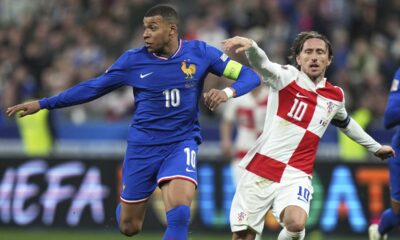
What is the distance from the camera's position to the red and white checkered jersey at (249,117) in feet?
44.7

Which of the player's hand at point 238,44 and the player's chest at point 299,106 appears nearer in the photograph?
the player's hand at point 238,44

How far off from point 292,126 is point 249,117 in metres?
4.41

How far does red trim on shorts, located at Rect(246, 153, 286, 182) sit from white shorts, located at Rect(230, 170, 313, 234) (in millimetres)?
40

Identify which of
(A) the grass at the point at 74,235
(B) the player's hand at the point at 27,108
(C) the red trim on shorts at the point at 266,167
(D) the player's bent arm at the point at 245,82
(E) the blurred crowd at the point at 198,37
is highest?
(D) the player's bent arm at the point at 245,82

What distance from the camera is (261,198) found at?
9.31 metres

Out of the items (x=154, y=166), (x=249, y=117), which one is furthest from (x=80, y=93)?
(x=249, y=117)

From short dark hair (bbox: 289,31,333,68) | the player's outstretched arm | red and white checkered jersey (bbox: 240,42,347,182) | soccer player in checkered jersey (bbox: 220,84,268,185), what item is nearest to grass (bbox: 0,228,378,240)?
soccer player in checkered jersey (bbox: 220,84,268,185)

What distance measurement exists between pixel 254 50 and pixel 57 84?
1175cm

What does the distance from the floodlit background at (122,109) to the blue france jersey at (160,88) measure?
452 cm

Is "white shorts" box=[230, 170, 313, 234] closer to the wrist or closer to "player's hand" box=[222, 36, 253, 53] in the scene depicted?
the wrist

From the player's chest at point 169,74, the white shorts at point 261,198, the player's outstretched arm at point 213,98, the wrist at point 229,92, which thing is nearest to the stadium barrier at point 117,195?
the white shorts at point 261,198

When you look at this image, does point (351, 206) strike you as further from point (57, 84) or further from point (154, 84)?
point (57, 84)

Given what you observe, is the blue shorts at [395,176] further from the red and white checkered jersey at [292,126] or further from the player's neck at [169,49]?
the player's neck at [169,49]

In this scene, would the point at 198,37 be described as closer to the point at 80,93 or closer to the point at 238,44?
the point at 80,93
